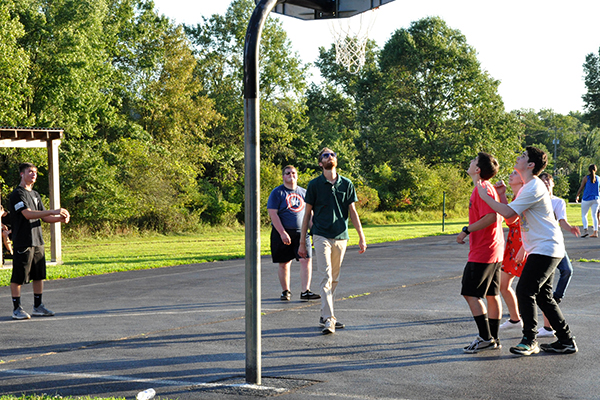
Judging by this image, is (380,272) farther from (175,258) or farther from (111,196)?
(111,196)

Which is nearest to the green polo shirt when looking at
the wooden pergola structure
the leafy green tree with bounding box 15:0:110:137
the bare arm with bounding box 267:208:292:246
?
the bare arm with bounding box 267:208:292:246

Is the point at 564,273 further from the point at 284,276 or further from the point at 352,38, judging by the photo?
the point at 352,38

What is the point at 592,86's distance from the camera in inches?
3100

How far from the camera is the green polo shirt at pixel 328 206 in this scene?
8.37 metres

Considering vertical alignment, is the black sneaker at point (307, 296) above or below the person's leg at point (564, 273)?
below

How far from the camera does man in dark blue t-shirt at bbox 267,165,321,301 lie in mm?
10664

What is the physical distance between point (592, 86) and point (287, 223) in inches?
3030

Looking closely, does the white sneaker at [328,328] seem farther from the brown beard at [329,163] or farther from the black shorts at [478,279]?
the brown beard at [329,163]

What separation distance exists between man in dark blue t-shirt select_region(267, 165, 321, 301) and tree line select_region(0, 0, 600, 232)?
19322mm

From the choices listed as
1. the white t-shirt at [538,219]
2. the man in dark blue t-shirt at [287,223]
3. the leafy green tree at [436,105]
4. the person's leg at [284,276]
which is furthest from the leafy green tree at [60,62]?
the leafy green tree at [436,105]

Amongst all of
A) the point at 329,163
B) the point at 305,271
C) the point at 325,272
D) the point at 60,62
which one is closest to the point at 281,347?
the point at 325,272

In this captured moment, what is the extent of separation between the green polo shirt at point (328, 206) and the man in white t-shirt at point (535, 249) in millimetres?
1997

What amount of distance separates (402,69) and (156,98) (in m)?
24.4

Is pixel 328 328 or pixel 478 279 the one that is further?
pixel 328 328
